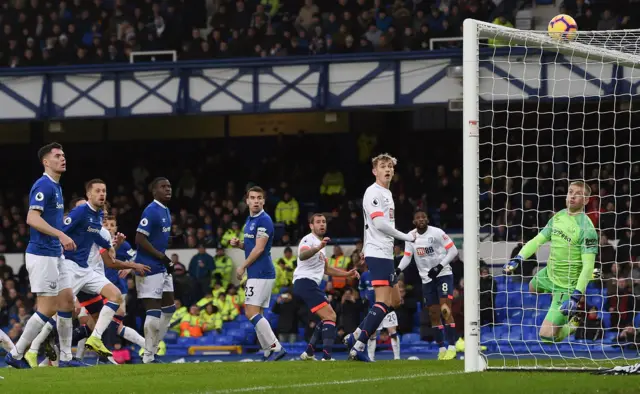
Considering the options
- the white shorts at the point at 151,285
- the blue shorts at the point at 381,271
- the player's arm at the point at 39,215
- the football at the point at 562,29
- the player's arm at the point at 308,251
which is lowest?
the white shorts at the point at 151,285

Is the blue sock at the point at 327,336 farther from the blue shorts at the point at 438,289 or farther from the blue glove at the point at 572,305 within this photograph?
the blue glove at the point at 572,305

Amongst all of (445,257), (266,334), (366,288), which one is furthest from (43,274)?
(366,288)

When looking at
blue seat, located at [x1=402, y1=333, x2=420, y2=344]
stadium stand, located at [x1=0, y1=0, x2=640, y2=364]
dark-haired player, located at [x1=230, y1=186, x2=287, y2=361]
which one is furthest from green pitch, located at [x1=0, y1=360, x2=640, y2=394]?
stadium stand, located at [x1=0, y1=0, x2=640, y2=364]

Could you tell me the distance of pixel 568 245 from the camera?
42.8 ft

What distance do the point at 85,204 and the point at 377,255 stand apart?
12.6 ft

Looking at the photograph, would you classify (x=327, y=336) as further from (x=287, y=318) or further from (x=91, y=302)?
(x=287, y=318)

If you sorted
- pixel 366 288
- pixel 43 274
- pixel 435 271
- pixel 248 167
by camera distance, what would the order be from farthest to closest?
pixel 248 167 → pixel 366 288 → pixel 435 271 → pixel 43 274

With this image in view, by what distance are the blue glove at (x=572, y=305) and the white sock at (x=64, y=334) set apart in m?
6.07

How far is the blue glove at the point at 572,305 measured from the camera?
12641 mm

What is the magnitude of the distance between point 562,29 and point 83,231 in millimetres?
6383

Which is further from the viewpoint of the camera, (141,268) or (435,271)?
(435,271)

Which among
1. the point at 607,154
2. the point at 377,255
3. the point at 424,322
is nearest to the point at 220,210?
the point at 424,322

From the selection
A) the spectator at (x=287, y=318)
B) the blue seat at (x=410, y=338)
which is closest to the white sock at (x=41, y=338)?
the spectator at (x=287, y=318)

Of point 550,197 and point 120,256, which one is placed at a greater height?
point 550,197
